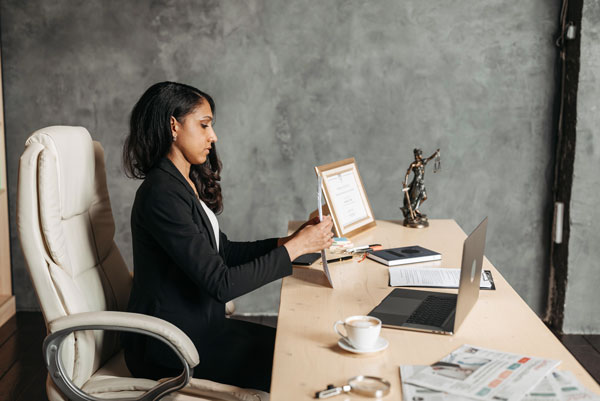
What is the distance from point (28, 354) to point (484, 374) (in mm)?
2505

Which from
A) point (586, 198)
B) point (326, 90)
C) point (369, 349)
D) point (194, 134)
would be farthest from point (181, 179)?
point (586, 198)

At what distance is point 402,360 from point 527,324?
0.39 m

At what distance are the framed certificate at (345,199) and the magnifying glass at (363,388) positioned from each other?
117 cm

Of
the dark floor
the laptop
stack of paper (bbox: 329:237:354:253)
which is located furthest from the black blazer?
the dark floor

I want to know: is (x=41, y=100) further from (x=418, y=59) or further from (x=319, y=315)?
(x=319, y=315)

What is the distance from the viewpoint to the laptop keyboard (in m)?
1.43

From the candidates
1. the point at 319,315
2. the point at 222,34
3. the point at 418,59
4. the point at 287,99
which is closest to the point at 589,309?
the point at 418,59

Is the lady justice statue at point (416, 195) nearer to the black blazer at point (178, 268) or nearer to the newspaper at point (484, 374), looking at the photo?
the black blazer at point (178, 268)

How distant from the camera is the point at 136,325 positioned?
56.1 inches

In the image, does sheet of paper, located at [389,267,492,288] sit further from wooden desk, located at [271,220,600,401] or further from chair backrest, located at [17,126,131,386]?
chair backrest, located at [17,126,131,386]

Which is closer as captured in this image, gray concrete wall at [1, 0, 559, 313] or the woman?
the woman

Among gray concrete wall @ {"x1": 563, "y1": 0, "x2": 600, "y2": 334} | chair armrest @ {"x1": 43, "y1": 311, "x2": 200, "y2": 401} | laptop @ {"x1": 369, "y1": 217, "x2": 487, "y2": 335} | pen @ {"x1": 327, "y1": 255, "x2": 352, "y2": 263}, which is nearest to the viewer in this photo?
laptop @ {"x1": 369, "y1": 217, "x2": 487, "y2": 335}

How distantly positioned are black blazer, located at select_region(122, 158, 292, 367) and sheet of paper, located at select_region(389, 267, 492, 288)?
14.1 inches

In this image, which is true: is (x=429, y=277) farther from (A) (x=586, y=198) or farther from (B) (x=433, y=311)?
(A) (x=586, y=198)
